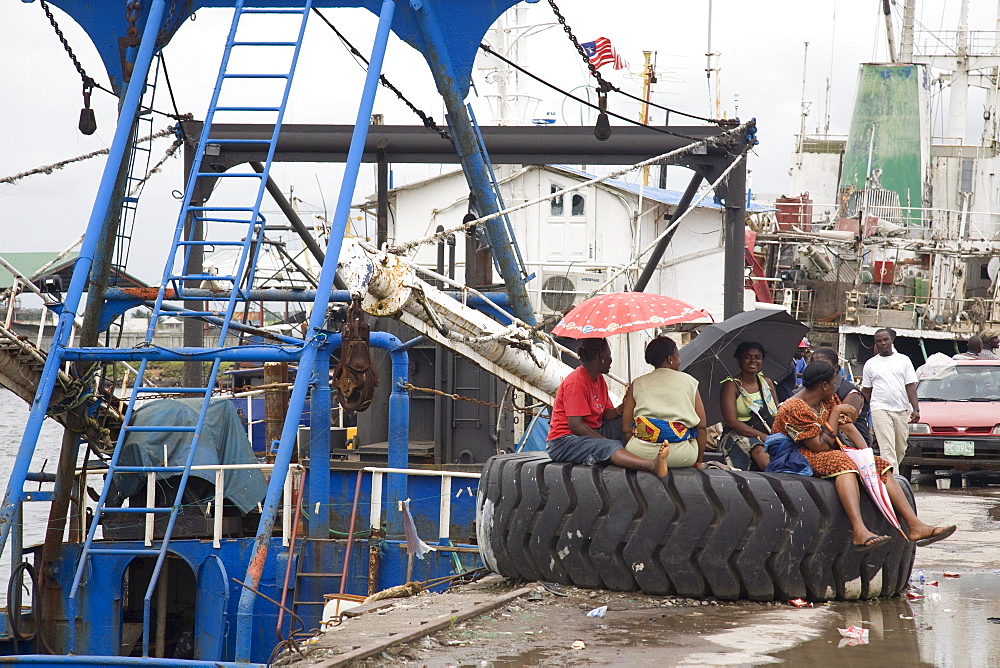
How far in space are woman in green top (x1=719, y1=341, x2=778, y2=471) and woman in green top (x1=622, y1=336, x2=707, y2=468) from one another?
752 millimetres

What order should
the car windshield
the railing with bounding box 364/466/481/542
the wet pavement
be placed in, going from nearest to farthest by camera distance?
the wet pavement < the railing with bounding box 364/466/481/542 < the car windshield

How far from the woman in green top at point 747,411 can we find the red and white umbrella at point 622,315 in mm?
617

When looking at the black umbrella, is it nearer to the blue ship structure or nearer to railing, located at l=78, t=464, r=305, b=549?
the blue ship structure

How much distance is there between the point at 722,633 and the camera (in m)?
5.53

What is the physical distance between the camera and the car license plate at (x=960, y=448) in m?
14.2

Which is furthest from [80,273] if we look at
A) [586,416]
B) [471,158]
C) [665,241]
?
[665,241]

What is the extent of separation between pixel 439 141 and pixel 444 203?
1072 centimetres

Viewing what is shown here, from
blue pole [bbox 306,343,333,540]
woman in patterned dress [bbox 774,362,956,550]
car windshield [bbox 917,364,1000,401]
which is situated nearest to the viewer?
woman in patterned dress [bbox 774,362,956,550]

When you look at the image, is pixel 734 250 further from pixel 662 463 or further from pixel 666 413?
pixel 662 463

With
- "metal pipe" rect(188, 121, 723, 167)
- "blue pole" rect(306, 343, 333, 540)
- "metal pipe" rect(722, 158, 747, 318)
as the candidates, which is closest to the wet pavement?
"blue pole" rect(306, 343, 333, 540)

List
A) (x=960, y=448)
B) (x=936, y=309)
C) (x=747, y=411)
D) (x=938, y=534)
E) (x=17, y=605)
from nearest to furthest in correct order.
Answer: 1. (x=938, y=534)
2. (x=747, y=411)
3. (x=17, y=605)
4. (x=960, y=448)
5. (x=936, y=309)

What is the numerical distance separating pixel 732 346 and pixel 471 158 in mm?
4208

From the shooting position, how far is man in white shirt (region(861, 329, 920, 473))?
11.7m

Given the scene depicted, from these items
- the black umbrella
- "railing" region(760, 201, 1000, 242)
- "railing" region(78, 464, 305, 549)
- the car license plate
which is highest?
"railing" region(760, 201, 1000, 242)
